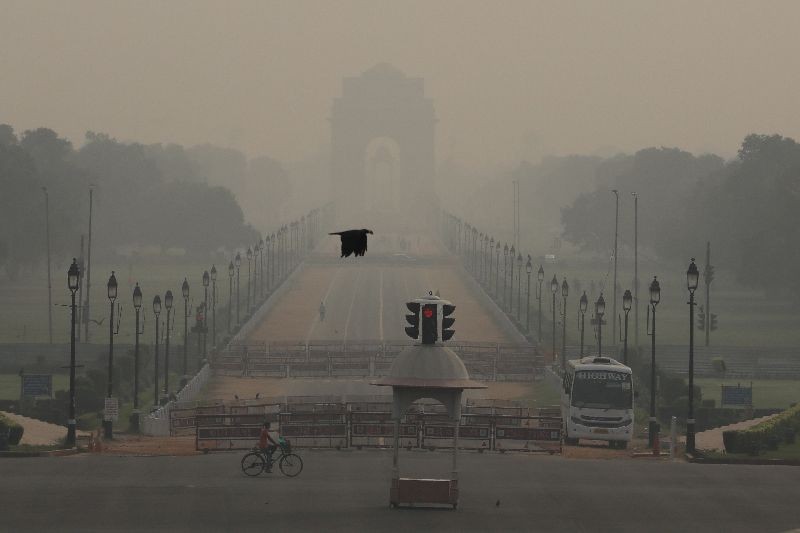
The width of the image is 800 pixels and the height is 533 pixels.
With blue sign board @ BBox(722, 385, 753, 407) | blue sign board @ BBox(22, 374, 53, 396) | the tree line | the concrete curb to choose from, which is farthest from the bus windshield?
the tree line

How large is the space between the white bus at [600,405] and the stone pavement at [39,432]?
44.6 feet

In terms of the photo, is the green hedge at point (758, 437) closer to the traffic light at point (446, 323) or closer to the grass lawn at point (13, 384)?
the traffic light at point (446, 323)

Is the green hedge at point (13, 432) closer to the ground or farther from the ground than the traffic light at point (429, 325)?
closer to the ground

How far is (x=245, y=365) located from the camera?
83062 millimetres

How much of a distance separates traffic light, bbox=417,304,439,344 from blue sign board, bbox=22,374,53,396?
30990 millimetres

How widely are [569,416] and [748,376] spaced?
104 ft

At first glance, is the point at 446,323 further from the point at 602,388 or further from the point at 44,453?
the point at 602,388

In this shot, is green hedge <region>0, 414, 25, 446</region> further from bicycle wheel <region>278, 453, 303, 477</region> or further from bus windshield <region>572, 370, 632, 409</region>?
bus windshield <region>572, 370, 632, 409</region>

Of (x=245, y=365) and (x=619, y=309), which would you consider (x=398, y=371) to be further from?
(x=619, y=309)

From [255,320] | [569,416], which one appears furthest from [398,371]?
[255,320]

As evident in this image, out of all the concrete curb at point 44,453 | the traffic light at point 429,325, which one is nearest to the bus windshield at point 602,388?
the concrete curb at point 44,453

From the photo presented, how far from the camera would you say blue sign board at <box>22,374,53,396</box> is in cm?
6397

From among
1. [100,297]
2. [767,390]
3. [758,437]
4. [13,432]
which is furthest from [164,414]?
[100,297]

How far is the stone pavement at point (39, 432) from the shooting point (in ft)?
166
